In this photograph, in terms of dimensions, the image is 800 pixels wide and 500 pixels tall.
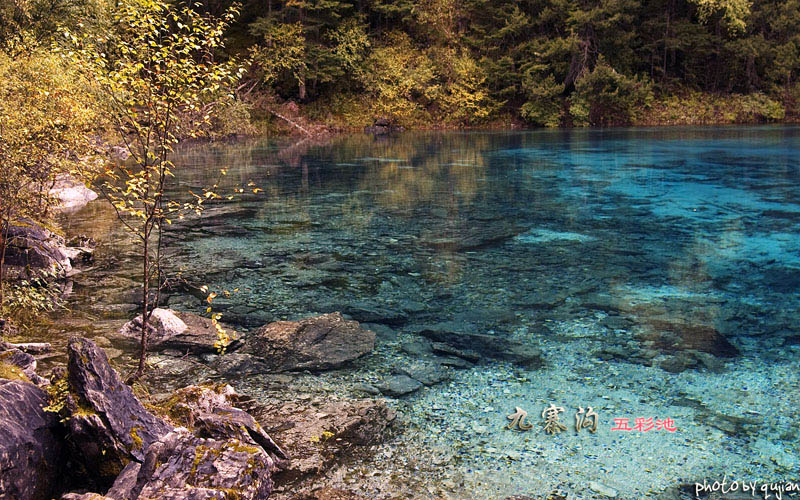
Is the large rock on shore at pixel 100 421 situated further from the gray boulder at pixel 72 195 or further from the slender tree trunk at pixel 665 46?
the slender tree trunk at pixel 665 46

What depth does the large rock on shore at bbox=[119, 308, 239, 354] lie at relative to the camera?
286 inches

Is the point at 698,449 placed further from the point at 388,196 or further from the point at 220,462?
the point at 388,196

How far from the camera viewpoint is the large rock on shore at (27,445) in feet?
12.5

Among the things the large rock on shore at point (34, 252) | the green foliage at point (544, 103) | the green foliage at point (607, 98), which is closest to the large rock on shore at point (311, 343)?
the large rock on shore at point (34, 252)

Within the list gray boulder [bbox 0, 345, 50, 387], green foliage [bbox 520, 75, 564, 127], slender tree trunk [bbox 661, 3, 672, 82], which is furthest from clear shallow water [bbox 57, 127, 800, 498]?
slender tree trunk [bbox 661, 3, 672, 82]

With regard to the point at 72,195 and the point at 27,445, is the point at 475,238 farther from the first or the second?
the point at 72,195

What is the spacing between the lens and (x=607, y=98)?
137 ft

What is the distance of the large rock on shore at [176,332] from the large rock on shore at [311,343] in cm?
38

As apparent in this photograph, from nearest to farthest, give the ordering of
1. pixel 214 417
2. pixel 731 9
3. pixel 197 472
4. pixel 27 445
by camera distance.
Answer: pixel 27 445, pixel 197 472, pixel 214 417, pixel 731 9

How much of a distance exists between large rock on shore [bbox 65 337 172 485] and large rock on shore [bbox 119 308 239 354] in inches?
103

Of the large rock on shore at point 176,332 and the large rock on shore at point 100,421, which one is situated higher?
the large rock on shore at point 100,421

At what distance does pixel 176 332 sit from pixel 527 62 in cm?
4084

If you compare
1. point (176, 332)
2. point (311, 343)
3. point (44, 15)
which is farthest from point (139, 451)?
point (44, 15)

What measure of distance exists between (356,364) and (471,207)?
9.74 meters
